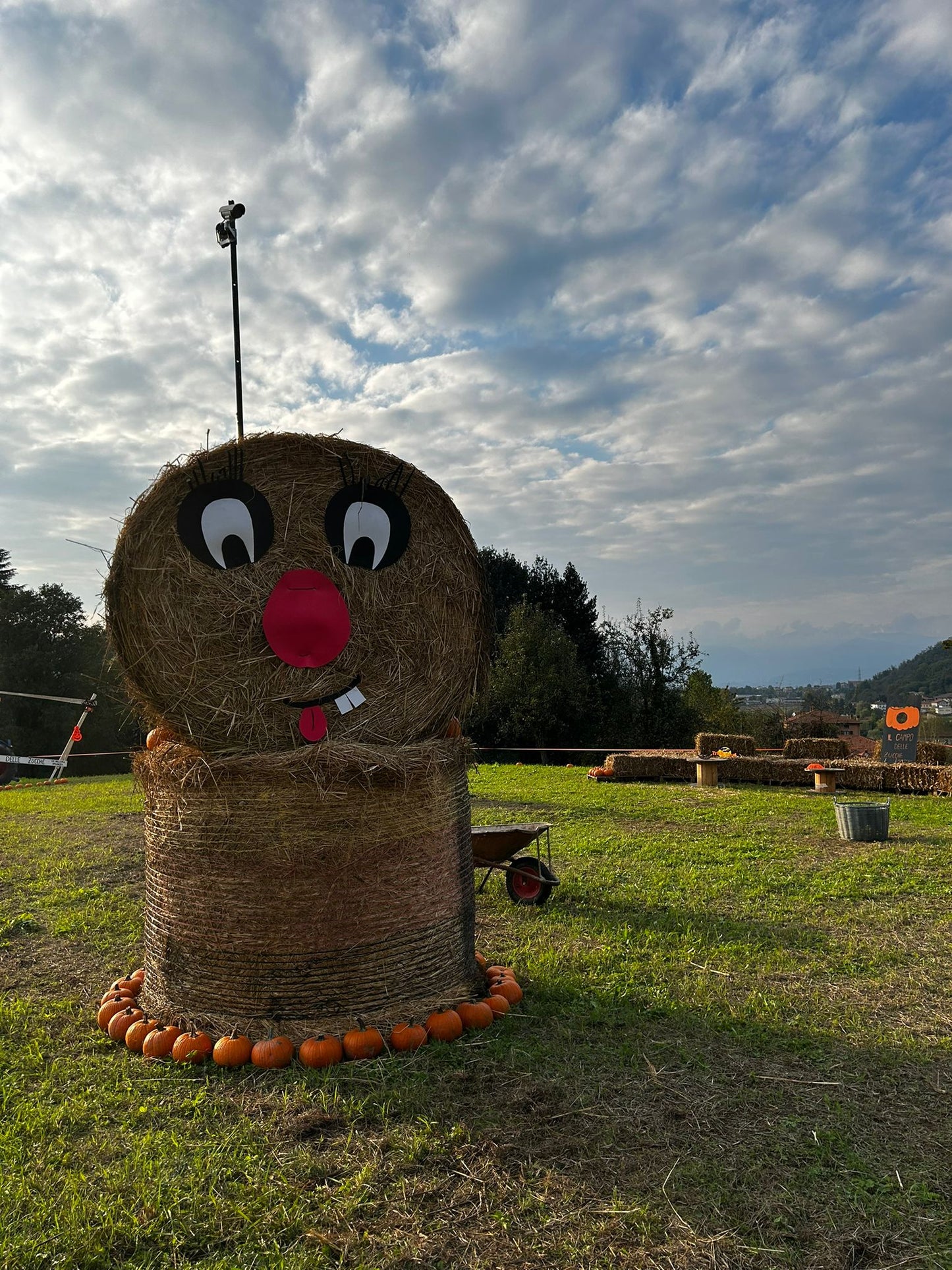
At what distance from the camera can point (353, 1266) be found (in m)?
2.60

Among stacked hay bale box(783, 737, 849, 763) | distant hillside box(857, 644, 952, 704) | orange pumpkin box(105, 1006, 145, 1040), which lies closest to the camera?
orange pumpkin box(105, 1006, 145, 1040)

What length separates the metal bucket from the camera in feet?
33.5

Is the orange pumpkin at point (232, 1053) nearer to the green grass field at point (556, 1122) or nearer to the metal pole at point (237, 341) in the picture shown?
the green grass field at point (556, 1122)

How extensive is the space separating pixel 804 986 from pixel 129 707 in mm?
4390

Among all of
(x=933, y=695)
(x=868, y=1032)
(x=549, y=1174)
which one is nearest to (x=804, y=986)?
(x=868, y=1032)

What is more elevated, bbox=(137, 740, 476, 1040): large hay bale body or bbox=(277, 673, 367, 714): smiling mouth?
bbox=(277, 673, 367, 714): smiling mouth

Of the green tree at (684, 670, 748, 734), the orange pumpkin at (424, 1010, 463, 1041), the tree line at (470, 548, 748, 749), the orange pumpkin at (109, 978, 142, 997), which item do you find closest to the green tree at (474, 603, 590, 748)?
the tree line at (470, 548, 748, 749)

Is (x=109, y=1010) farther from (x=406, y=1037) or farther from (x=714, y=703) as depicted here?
(x=714, y=703)

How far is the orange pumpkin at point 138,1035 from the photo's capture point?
4238 mm

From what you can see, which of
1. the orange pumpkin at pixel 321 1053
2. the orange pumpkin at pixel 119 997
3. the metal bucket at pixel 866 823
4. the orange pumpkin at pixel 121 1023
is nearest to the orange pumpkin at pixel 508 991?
the orange pumpkin at pixel 321 1053

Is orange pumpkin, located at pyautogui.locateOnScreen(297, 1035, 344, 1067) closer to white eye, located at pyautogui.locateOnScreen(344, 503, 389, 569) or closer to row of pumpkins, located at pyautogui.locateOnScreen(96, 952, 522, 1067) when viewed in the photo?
row of pumpkins, located at pyautogui.locateOnScreen(96, 952, 522, 1067)

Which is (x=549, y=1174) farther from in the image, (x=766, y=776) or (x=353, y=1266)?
(x=766, y=776)

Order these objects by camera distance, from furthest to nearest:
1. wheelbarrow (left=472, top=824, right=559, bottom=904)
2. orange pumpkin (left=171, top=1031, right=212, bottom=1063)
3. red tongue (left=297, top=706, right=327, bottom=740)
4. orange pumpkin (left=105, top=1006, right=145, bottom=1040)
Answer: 1. wheelbarrow (left=472, top=824, right=559, bottom=904)
2. red tongue (left=297, top=706, right=327, bottom=740)
3. orange pumpkin (left=105, top=1006, right=145, bottom=1040)
4. orange pumpkin (left=171, top=1031, right=212, bottom=1063)

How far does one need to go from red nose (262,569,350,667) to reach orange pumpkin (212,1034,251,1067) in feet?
6.29
